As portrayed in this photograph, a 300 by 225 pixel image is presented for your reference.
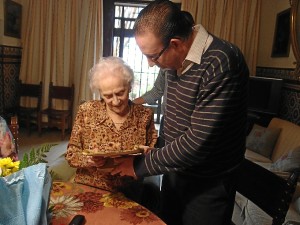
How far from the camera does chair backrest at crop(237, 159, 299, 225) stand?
0.95 m

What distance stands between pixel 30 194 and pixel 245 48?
164 inches

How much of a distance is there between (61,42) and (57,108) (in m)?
1.12

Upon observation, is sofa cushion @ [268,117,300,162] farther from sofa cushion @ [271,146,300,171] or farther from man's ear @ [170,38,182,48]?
man's ear @ [170,38,182,48]

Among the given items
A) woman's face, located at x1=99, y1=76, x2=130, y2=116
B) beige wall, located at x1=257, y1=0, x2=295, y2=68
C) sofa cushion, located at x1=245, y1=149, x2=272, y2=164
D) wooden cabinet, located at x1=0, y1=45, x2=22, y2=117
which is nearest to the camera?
woman's face, located at x1=99, y1=76, x2=130, y2=116

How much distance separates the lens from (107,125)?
1.34m

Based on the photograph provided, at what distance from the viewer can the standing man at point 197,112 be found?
2.98 ft

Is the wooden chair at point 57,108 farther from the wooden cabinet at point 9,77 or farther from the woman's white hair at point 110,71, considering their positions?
the woman's white hair at point 110,71

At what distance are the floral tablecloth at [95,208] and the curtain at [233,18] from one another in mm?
3671

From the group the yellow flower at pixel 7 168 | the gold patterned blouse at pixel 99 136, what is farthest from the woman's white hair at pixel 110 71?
the yellow flower at pixel 7 168

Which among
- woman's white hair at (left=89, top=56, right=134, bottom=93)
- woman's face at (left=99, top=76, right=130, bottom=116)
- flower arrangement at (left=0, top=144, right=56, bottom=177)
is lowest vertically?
flower arrangement at (left=0, top=144, right=56, bottom=177)

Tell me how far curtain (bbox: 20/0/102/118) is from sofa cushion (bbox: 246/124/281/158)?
2761 millimetres

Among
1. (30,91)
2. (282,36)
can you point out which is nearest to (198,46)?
(282,36)

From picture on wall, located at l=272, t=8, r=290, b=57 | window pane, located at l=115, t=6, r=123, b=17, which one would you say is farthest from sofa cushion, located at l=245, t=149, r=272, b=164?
window pane, located at l=115, t=6, r=123, b=17

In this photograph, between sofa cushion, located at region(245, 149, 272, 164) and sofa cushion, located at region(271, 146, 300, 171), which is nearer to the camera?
sofa cushion, located at region(271, 146, 300, 171)
